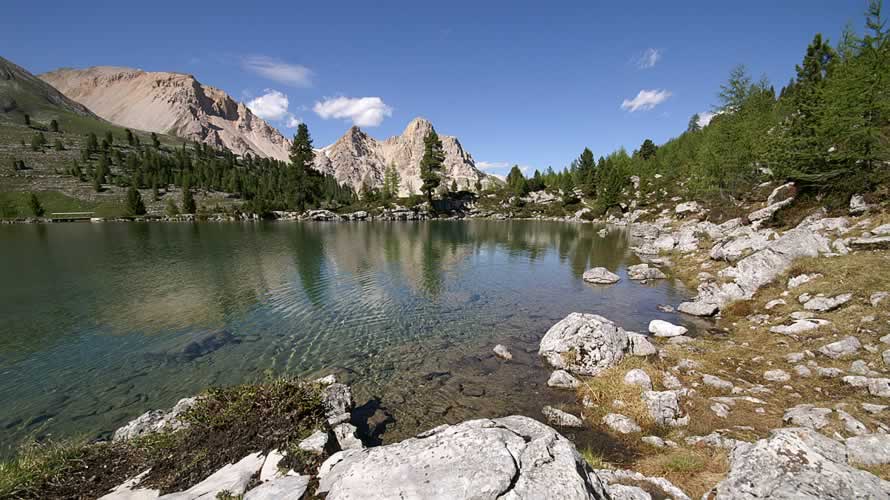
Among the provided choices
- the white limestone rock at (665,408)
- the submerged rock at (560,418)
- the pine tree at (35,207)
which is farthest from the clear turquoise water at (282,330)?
the pine tree at (35,207)

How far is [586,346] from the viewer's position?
14867mm

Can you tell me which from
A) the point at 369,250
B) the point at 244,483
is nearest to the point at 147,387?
the point at 244,483

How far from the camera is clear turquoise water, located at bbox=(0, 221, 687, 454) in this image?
12609mm

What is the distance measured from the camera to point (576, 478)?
4.86m

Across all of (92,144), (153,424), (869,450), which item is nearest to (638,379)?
(869,450)

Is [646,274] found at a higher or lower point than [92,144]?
lower

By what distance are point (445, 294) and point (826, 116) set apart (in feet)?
120

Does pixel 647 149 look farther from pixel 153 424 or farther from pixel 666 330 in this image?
pixel 153 424

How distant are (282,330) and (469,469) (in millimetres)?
17523

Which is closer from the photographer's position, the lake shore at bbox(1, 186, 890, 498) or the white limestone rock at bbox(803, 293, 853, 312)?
the lake shore at bbox(1, 186, 890, 498)

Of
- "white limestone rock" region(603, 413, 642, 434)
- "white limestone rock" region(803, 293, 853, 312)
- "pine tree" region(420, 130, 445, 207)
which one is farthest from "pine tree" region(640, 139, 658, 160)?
"white limestone rock" region(603, 413, 642, 434)

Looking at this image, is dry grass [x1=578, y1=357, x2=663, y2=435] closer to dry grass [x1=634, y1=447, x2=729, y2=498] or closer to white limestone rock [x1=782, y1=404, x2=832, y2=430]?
dry grass [x1=634, y1=447, x2=729, y2=498]

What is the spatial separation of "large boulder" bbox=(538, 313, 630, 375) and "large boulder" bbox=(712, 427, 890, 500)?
27.5ft

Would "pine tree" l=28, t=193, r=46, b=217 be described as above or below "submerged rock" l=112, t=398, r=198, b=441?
above
